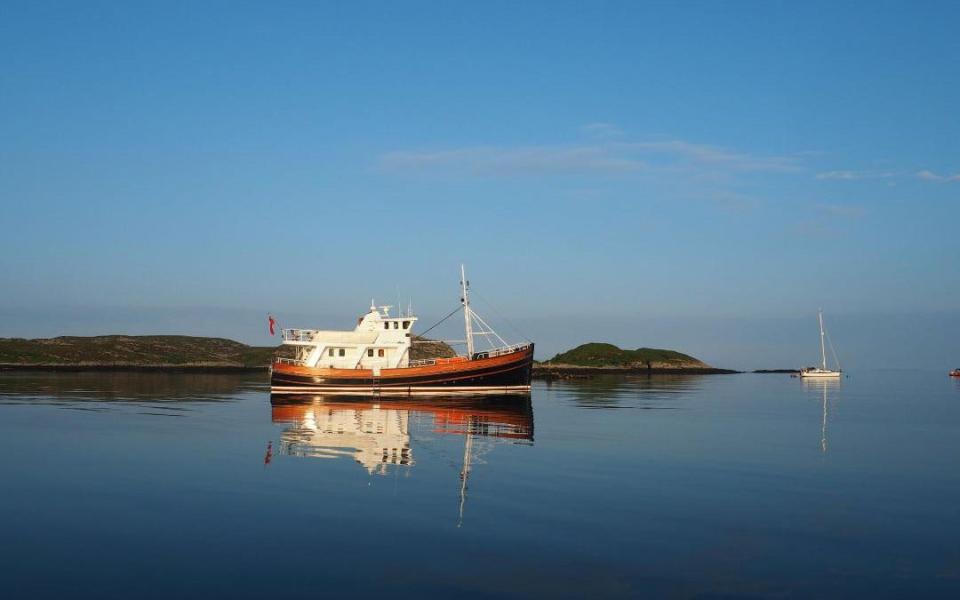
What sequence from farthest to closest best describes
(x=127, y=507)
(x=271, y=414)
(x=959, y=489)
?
(x=271, y=414)
(x=959, y=489)
(x=127, y=507)

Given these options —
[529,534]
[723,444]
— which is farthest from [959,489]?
[529,534]

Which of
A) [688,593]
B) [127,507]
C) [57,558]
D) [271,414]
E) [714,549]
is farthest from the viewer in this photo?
[271,414]

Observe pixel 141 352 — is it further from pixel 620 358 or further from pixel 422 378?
pixel 422 378

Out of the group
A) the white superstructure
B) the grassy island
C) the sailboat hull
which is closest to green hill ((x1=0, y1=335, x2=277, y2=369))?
the grassy island

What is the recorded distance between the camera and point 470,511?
18359mm

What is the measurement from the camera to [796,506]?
19547 millimetres

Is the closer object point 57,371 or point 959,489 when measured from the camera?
point 959,489

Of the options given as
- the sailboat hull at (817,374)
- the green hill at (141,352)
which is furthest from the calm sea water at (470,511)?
the sailboat hull at (817,374)

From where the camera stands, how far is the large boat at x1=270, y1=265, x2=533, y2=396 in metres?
58.3

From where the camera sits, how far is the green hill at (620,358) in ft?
505

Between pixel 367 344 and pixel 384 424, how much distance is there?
72.6 feet

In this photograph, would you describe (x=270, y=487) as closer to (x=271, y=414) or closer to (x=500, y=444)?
(x=500, y=444)

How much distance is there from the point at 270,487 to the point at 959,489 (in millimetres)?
19283

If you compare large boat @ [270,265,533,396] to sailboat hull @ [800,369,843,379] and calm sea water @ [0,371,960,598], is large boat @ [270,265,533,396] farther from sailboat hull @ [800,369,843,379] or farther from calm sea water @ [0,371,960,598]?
sailboat hull @ [800,369,843,379]
